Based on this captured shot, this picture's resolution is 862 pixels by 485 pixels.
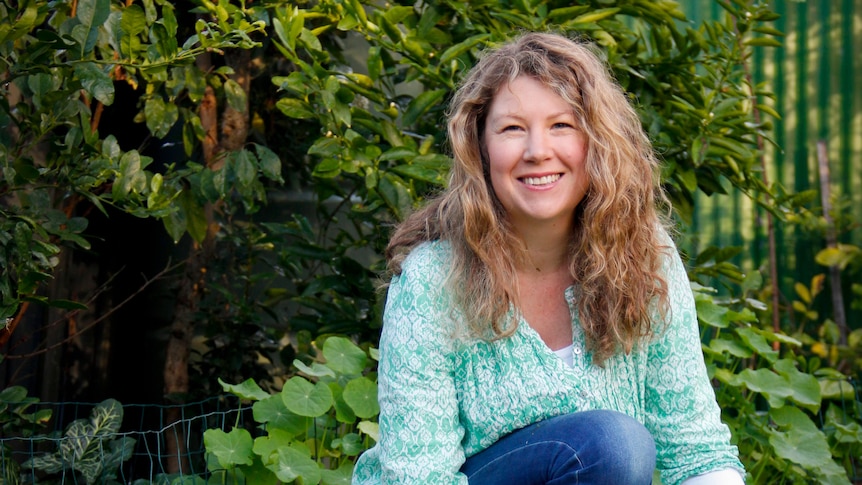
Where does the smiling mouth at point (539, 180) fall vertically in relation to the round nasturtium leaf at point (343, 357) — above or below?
above

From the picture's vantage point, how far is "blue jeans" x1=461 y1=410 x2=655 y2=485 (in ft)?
4.84

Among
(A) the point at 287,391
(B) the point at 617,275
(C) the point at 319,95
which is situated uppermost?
(C) the point at 319,95

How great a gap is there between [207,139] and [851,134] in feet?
8.54

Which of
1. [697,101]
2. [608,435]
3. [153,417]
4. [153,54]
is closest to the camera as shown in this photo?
[608,435]

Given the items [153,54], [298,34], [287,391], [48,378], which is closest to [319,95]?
[298,34]

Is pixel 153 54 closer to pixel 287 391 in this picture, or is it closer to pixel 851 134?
pixel 287 391

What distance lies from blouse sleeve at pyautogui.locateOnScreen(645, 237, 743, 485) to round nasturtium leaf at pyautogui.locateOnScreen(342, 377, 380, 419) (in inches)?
25.7

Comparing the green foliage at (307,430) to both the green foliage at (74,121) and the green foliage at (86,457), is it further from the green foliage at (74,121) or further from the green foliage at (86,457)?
the green foliage at (74,121)

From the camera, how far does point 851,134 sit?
3902 mm

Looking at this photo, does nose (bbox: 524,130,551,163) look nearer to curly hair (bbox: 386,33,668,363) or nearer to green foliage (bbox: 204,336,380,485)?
curly hair (bbox: 386,33,668,363)

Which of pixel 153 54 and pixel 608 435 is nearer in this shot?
pixel 608 435

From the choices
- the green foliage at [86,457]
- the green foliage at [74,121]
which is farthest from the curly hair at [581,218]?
the green foliage at [86,457]

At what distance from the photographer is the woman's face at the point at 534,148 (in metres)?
1.57

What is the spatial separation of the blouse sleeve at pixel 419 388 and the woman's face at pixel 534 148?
20cm
